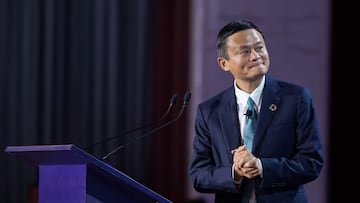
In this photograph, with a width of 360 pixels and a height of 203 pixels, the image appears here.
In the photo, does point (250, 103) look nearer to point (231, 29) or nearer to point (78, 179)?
point (231, 29)

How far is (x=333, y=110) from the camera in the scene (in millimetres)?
3965

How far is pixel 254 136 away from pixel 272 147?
64mm

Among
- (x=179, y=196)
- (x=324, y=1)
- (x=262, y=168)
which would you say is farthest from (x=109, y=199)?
(x=324, y=1)

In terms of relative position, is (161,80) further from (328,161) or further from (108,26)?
(328,161)

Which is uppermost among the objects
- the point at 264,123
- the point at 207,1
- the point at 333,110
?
the point at 207,1

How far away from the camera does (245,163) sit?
193cm

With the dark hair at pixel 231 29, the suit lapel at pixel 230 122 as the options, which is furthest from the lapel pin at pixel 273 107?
the dark hair at pixel 231 29

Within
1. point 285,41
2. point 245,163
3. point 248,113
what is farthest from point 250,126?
point 285,41

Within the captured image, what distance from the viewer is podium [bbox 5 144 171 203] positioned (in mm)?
1754

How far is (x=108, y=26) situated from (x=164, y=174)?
94cm

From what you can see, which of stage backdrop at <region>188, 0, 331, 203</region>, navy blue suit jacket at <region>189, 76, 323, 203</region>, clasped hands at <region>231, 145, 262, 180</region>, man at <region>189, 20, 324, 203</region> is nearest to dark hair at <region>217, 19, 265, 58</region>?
man at <region>189, 20, 324, 203</region>

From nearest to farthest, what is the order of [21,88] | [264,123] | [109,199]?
[109,199], [264,123], [21,88]

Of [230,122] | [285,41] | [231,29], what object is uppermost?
[231,29]

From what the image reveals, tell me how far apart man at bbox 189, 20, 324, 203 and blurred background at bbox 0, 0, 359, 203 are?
181 cm
